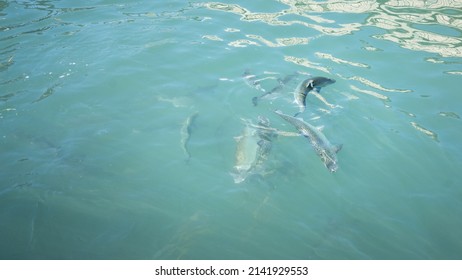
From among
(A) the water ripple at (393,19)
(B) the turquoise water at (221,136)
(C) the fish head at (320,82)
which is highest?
(A) the water ripple at (393,19)

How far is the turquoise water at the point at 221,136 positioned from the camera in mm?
5320

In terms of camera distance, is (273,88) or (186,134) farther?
(273,88)

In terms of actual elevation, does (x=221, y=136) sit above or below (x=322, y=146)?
below

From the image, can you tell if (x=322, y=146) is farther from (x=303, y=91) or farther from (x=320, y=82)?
(x=320, y=82)

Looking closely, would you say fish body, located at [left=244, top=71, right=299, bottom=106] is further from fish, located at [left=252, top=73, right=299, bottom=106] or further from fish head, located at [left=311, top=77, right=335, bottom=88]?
fish head, located at [left=311, top=77, right=335, bottom=88]

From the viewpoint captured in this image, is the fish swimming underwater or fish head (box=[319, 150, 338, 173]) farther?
the fish swimming underwater

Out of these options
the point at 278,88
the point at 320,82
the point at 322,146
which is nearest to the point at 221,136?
the point at 278,88

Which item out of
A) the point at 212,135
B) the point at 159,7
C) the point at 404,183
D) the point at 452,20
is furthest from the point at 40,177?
the point at 452,20

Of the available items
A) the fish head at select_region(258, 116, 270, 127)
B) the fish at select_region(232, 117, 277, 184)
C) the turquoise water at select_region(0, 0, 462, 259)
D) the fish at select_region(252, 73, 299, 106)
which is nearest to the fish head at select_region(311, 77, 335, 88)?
the turquoise water at select_region(0, 0, 462, 259)

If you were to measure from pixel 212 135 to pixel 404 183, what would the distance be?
152 inches

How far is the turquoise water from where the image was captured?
5320 mm

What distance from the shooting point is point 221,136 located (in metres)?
7.12

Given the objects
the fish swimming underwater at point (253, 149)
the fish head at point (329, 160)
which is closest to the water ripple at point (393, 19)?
the fish swimming underwater at point (253, 149)

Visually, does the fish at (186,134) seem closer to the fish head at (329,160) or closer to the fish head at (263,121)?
the fish head at (263,121)
